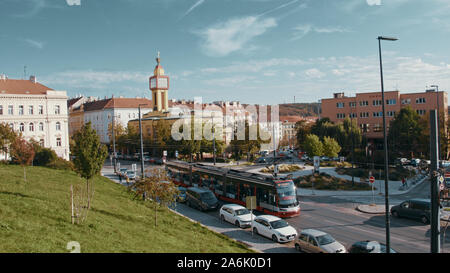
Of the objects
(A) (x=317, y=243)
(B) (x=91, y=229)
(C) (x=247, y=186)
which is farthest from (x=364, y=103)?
(B) (x=91, y=229)

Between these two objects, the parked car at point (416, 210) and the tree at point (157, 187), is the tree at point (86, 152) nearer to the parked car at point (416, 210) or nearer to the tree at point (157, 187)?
the tree at point (157, 187)

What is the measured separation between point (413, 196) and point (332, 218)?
12623 millimetres

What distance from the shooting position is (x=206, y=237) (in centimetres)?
1545

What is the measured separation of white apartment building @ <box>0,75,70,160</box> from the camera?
4556 centimetres

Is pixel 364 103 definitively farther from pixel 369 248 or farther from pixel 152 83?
pixel 369 248

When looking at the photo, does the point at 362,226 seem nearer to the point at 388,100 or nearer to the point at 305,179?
the point at 305,179

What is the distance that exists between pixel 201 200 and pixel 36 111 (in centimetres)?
3569

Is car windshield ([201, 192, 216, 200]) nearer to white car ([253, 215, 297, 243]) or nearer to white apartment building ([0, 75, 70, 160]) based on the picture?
white car ([253, 215, 297, 243])

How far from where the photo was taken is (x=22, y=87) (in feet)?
160

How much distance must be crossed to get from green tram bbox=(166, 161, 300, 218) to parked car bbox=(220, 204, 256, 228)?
85.7 inches

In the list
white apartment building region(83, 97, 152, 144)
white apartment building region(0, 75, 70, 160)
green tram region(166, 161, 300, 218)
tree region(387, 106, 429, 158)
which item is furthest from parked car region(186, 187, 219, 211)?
white apartment building region(83, 97, 152, 144)

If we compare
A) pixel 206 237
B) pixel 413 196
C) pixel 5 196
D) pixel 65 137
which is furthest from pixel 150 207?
pixel 65 137

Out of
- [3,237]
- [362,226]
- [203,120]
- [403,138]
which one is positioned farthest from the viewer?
[203,120]

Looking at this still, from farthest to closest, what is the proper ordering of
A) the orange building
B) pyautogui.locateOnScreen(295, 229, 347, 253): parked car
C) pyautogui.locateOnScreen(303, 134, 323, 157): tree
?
the orange building
pyautogui.locateOnScreen(303, 134, 323, 157): tree
pyautogui.locateOnScreen(295, 229, 347, 253): parked car
